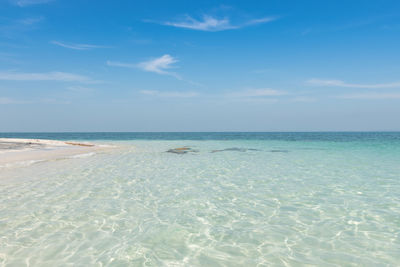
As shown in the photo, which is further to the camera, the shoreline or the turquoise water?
the shoreline

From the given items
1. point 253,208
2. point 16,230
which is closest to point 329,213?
point 253,208

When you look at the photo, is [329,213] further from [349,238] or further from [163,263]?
[163,263]

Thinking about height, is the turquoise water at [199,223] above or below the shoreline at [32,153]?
below

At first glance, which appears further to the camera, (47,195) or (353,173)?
(353,173)

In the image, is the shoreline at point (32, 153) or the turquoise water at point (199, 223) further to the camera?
the shoreline at point (32, 153)

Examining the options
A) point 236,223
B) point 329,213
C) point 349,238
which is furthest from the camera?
point 329,213

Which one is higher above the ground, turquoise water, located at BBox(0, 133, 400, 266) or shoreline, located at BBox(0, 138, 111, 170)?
shoreline, located at BBox(0, 138, 111, 170)

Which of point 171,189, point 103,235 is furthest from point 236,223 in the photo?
point 171,189

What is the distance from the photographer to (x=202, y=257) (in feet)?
A: 17.8

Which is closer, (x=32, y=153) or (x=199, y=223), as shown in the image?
(x=199, y=223)

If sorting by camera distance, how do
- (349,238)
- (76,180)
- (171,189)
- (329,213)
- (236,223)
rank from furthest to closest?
(76,180) < (171,189) < (329,213) < (236,223) < (349,238)

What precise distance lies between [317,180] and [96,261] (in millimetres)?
11193

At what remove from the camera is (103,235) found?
646 cm

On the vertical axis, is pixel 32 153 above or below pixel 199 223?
above
